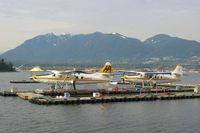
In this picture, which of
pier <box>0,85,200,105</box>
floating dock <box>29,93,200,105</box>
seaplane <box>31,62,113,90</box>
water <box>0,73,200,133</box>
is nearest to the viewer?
water <box>0,73,200,133</box>

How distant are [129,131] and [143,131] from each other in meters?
1.23

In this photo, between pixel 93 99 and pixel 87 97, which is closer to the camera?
pixel 93 99

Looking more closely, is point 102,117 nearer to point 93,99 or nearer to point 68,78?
point 93,99

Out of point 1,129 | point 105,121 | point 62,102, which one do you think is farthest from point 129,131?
point 62,102

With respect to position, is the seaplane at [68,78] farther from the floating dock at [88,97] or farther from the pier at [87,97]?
the floating dock at [88,97]

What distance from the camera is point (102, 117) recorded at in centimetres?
4456

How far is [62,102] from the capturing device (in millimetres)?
53688

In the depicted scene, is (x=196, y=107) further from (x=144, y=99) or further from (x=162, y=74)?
(x=162, y=74)

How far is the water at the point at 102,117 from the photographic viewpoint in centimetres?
3841

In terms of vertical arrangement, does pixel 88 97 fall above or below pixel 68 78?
below

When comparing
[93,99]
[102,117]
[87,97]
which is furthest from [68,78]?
[102,117]

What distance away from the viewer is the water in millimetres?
38406

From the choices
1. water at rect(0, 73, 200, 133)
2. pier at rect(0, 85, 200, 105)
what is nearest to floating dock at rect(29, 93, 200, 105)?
pier at rect(0, 85, 200, 105)

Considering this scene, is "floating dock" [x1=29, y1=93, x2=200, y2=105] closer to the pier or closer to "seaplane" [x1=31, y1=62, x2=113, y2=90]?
the pier
